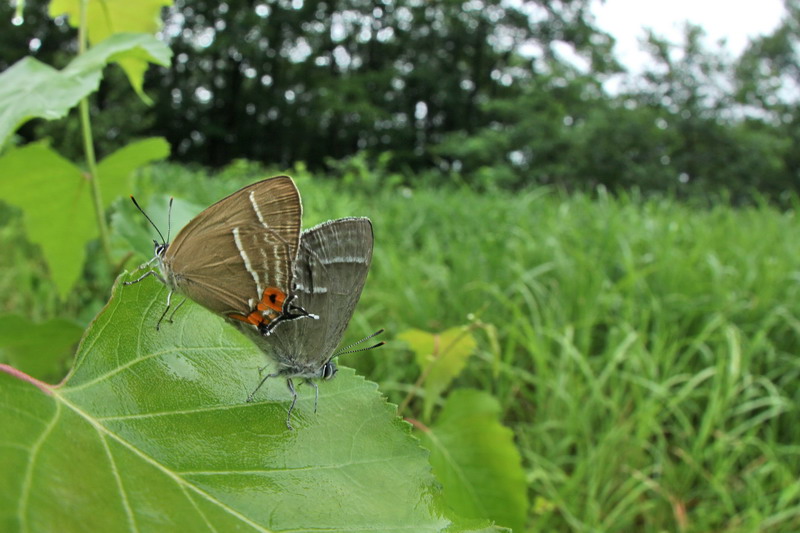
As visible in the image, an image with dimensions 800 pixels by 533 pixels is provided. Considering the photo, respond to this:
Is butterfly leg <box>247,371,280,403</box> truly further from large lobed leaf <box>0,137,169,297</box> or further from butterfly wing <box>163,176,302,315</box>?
large lobed leaf <box>0,137,169,297</box>

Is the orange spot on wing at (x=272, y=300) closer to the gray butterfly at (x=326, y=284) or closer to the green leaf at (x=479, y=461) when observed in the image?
the gray butterfly at (x=326, y=284)

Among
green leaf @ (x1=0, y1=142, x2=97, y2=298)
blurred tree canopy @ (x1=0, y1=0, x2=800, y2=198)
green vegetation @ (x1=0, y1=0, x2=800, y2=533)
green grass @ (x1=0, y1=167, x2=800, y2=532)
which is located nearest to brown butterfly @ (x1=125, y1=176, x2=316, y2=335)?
green vegetation @ (x1=0, y1=0, x2=800, y2=533)

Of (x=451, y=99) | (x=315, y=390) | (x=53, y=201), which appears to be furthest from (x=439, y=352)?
(x=451, y=99)

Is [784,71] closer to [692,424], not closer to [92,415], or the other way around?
[692,424]

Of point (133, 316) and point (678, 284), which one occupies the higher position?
point (133, 316)

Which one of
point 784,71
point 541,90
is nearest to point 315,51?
point 541,90

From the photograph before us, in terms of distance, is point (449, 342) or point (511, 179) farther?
point (511, 179)
